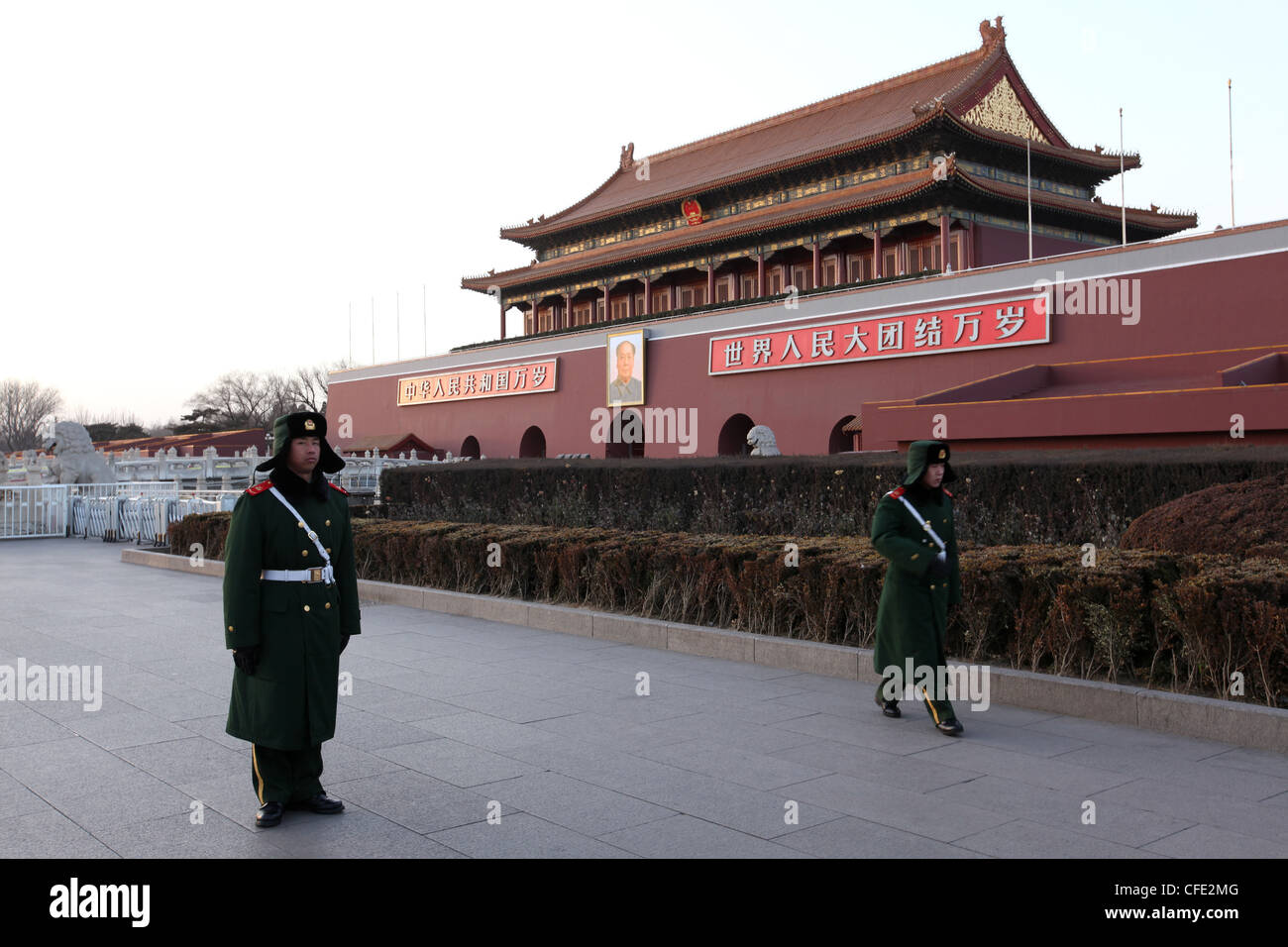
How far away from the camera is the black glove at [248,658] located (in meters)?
3.92

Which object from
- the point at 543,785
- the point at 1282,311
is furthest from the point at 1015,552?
the point at 1282,311

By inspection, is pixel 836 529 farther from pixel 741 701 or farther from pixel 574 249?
pixel 574 249

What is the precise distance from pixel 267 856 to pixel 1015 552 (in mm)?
4817

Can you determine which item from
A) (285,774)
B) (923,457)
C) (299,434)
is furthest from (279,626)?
(923,457)

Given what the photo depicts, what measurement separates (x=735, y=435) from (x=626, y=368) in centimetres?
387

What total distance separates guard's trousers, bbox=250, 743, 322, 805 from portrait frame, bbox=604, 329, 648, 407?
22.5 metres

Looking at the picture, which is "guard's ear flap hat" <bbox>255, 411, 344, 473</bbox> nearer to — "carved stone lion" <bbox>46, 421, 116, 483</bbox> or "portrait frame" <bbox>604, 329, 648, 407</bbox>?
"carved stone lion" <bbox>46, 421, 116, 483</bbox>

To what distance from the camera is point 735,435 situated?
80.6ft

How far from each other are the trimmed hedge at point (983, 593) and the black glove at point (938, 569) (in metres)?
0.90

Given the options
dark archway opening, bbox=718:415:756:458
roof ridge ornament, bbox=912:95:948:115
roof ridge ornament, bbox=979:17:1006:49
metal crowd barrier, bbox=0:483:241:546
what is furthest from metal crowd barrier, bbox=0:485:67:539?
roof ridge ornament, bbox=979:17:1006:49

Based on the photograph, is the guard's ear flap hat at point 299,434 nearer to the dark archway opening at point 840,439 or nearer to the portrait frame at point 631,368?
the dark archway opening at point 840,439

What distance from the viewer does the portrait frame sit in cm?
2642

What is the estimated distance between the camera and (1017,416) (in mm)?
13633

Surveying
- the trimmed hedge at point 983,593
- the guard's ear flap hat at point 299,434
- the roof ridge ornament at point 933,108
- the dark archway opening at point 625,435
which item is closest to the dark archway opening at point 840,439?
the dark archway opening at point 625,435
